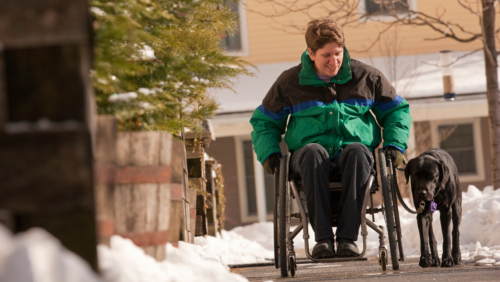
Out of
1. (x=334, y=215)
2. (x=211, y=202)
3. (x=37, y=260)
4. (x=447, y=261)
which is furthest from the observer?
(x=211, y=202)

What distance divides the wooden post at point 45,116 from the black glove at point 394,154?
2358 millimetres

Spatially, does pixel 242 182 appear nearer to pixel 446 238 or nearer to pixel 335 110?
pixel 446 238

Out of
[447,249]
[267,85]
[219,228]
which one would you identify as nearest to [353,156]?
[447,249]

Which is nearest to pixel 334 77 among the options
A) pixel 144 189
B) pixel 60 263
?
pixel 144 189

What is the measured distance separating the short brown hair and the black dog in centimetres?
104

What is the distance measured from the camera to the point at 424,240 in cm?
423

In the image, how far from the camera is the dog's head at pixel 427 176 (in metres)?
4.16

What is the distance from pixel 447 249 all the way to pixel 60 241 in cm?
312

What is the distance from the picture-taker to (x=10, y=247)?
1589 millimetres

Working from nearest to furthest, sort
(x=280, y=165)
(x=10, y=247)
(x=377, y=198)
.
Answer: (x=10, y=247) → (x=280, y=165) → (x=377, y=198)

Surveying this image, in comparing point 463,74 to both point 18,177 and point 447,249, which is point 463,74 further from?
point 18,177

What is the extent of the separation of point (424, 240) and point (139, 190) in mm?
2481

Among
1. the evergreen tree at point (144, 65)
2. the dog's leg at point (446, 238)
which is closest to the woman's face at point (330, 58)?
the evergreen tree at point (144, 65)

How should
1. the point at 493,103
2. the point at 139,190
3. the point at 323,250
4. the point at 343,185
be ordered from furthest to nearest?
the point at 493,103 → the point at 343,185 → the point at 323,250 → the point at 139,190
